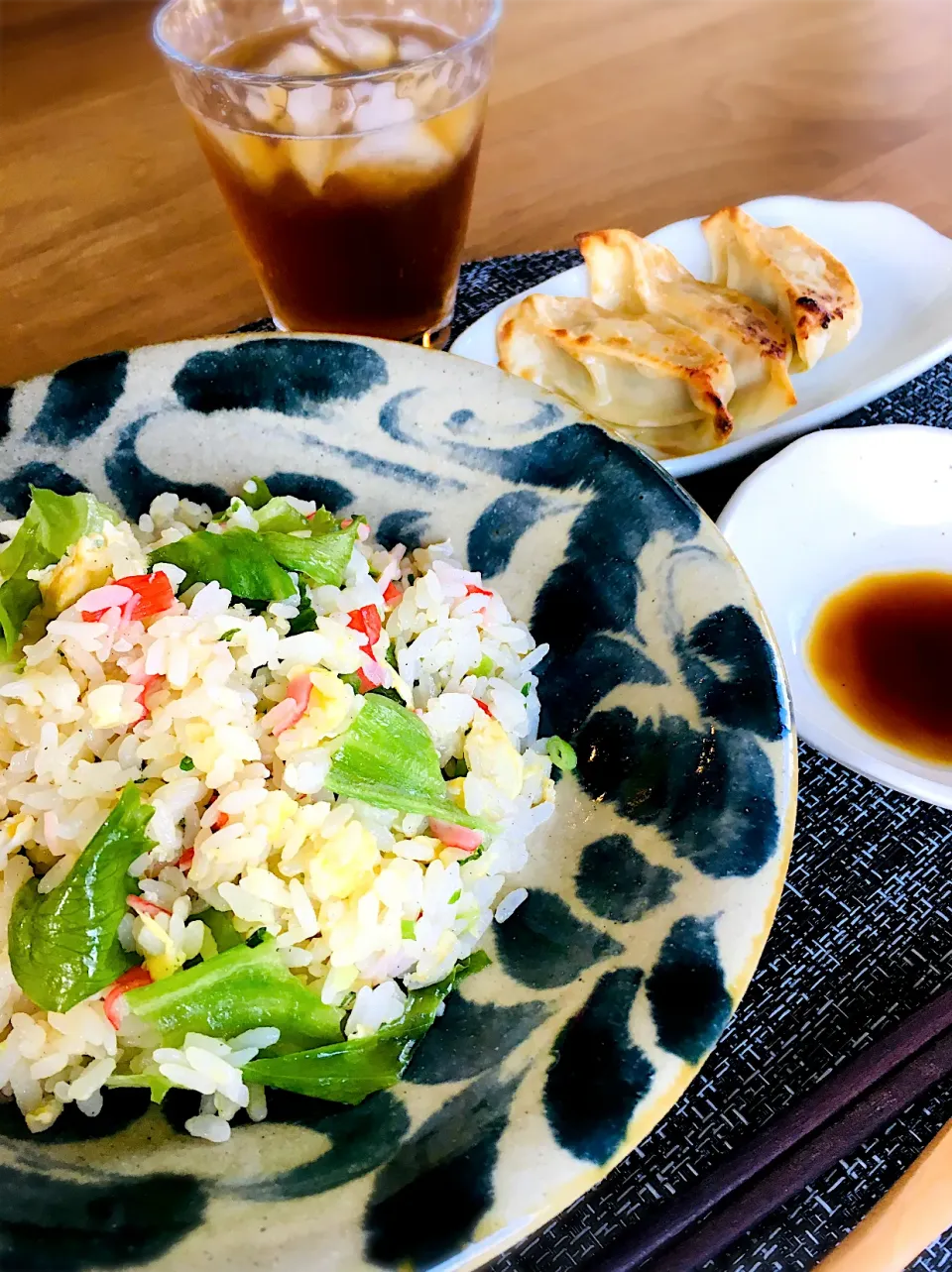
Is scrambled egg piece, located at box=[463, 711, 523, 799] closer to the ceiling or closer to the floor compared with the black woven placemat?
closer to the ceiling

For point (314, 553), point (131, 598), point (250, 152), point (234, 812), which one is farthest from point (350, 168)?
point (234, 812)

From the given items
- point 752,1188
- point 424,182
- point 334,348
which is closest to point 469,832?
point 752,1188

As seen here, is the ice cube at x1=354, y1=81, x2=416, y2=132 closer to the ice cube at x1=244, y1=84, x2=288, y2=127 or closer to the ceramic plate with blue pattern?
the ice cube at x1=244, y1=84, x2=288, y2=127

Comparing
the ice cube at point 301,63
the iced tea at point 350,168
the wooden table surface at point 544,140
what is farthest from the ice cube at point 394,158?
the wooden table surface at point 544,140

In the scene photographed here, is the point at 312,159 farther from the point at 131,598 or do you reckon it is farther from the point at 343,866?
the point at 343,866

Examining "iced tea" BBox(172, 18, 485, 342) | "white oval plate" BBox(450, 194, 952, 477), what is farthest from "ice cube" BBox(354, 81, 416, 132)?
"white oval plate" BBox(450, 194, 952, 477)

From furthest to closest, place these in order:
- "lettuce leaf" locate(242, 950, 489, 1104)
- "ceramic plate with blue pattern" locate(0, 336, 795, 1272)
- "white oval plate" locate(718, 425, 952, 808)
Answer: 1. "white oval plate" locate(718, 425, 952, 808)
2. "lettuce leaf" locate(242, 950, 489, 1104)
3. "ceramic plate with blue pattern" locate(0, 336, 795, 1272)
